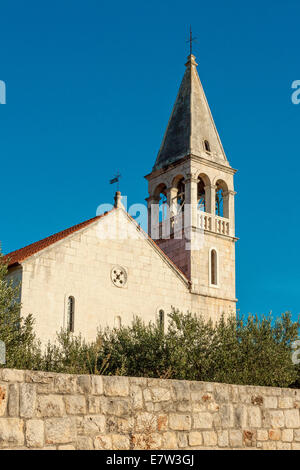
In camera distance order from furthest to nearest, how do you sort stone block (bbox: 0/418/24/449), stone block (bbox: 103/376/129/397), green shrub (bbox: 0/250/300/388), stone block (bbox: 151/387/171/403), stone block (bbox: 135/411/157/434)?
1. green shrub (bbox: 0/250/300/388)
2. stone block (bbox: 151/387/171/403)
3. stone block (bbox: 135/411/157/434)
4. stone block (bbox: 103/376/129/397)
5. stone block (bbox: 0/418/24/449)

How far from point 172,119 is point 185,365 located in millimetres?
19833

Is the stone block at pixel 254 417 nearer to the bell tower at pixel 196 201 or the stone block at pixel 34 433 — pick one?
the stone block at pixel 34 433

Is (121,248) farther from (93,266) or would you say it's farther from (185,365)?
(185,365)

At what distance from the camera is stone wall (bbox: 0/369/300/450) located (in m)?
8.09

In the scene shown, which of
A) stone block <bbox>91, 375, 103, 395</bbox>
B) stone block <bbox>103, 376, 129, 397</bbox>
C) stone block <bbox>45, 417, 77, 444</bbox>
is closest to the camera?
stone block <bbox>45, 417, 77, 444</bbox>

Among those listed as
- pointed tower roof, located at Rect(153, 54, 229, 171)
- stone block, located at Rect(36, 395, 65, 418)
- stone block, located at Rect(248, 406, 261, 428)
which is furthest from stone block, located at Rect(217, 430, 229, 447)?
pointed tower roof, located at Rect(153, 54, 229, 171)

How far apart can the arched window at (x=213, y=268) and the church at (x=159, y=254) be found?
0.05 m

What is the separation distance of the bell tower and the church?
49 mm

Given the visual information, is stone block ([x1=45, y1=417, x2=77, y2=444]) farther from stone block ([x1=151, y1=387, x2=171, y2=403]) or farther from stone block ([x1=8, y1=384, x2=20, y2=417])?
stone block ([x1=151, y1=387, x2=171, y2=403])

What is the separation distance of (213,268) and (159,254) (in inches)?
176

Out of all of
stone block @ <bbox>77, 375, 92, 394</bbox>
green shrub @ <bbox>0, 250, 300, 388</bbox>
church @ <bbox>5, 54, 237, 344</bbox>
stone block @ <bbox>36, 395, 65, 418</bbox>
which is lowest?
stone block @ <bbox>36, 395, 65, 418</bbox>

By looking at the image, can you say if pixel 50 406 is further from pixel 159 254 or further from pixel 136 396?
pixel 159 254

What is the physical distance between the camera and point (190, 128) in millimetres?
32344

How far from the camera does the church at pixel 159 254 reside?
76.9ft
